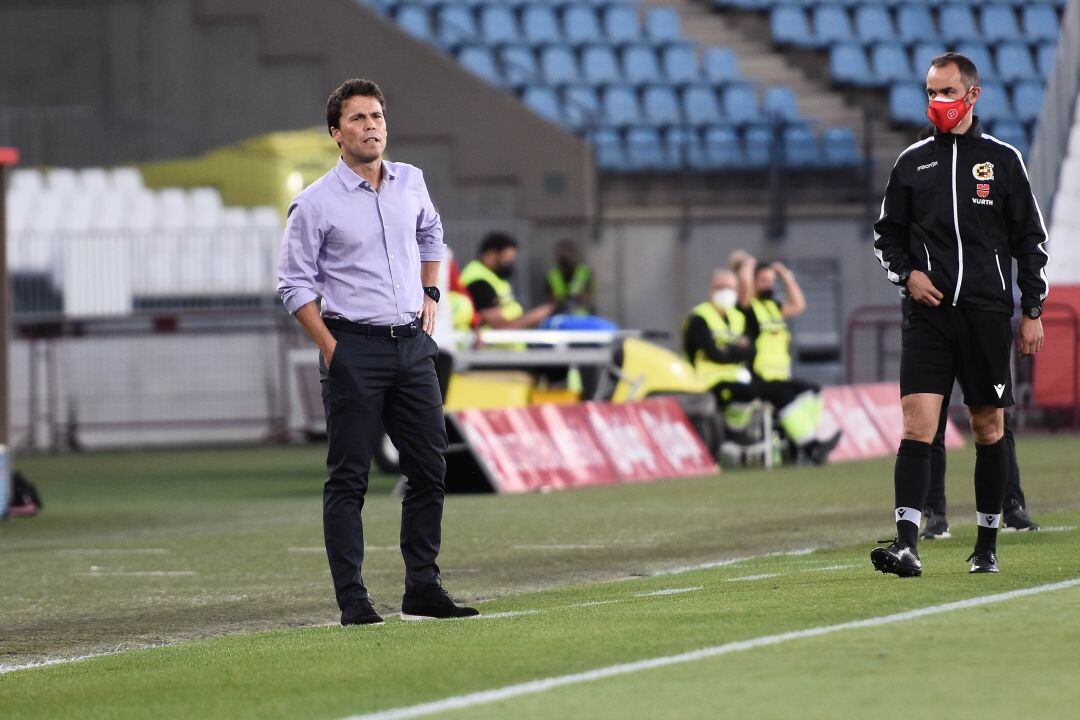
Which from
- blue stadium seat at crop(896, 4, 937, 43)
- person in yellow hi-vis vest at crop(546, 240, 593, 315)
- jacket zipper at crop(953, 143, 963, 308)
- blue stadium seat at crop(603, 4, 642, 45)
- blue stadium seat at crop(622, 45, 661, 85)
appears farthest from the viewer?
blue stadium seat at crop(896, 4, 937, 43)

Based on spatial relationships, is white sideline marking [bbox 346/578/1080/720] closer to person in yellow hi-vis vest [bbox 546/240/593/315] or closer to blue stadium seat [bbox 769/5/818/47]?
person in yellow hi-vis vest [bbox 546/240/593/315]

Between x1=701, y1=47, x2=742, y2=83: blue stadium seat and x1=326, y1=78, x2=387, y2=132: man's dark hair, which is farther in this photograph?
x1=701, y1=47, x2=742, y2=83: blue stadium seat

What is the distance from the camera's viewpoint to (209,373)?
2638 cm

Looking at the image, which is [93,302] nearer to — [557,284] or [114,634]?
[557,284]

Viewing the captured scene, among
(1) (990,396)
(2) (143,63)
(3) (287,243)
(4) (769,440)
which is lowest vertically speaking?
(4) (769,440)

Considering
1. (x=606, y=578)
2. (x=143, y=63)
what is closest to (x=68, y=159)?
(x=143, y=63)

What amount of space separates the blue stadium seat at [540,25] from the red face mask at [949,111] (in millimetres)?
21703

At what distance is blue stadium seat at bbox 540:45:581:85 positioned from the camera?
95.5ft

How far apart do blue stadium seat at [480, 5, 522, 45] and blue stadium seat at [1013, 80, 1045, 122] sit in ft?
23.4

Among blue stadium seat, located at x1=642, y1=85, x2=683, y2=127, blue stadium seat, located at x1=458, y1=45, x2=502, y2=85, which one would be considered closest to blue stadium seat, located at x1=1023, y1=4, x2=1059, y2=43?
blue stadium seat, located at x1=642, y1=85, x2=683, y2=127

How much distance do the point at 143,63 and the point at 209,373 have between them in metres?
5.33

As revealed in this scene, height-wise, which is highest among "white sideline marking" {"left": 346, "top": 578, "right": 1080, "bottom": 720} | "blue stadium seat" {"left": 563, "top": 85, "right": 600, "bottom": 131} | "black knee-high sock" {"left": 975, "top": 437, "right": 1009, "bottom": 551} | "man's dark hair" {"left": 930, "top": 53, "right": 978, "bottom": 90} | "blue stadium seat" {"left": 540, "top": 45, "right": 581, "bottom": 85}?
"blue stadium seat" {"left": 540, "top": 45, "right": 581, "bottom": 85}

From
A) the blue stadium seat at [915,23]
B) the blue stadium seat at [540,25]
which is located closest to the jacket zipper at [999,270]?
Result: the blue stadium seat at [540,25]

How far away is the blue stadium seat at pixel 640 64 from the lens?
29.3 m
